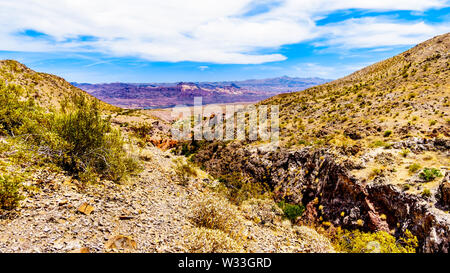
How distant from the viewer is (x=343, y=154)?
10930mm

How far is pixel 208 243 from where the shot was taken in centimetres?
557

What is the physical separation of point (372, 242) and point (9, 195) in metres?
10.3

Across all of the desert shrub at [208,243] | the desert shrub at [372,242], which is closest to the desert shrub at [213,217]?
the desert shrub at [208,243]

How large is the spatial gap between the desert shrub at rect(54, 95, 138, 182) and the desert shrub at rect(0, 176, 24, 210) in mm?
2072

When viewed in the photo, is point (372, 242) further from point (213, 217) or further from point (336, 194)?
point (213, 217)

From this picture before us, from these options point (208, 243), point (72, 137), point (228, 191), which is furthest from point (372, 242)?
point (72, 137)

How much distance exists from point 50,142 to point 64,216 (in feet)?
10.8

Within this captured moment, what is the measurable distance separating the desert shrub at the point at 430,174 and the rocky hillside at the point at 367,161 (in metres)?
0.03

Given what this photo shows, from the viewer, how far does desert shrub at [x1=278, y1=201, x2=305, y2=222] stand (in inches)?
400

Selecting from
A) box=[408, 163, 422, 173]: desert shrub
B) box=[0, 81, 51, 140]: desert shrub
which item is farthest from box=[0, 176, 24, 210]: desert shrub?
box=[408, 163, 422, 173]: desert shrub

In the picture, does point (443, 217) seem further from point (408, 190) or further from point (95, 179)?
point (95, 179)

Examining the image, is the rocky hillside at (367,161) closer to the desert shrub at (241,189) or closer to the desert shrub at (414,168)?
the desert shrub at (414,168)
